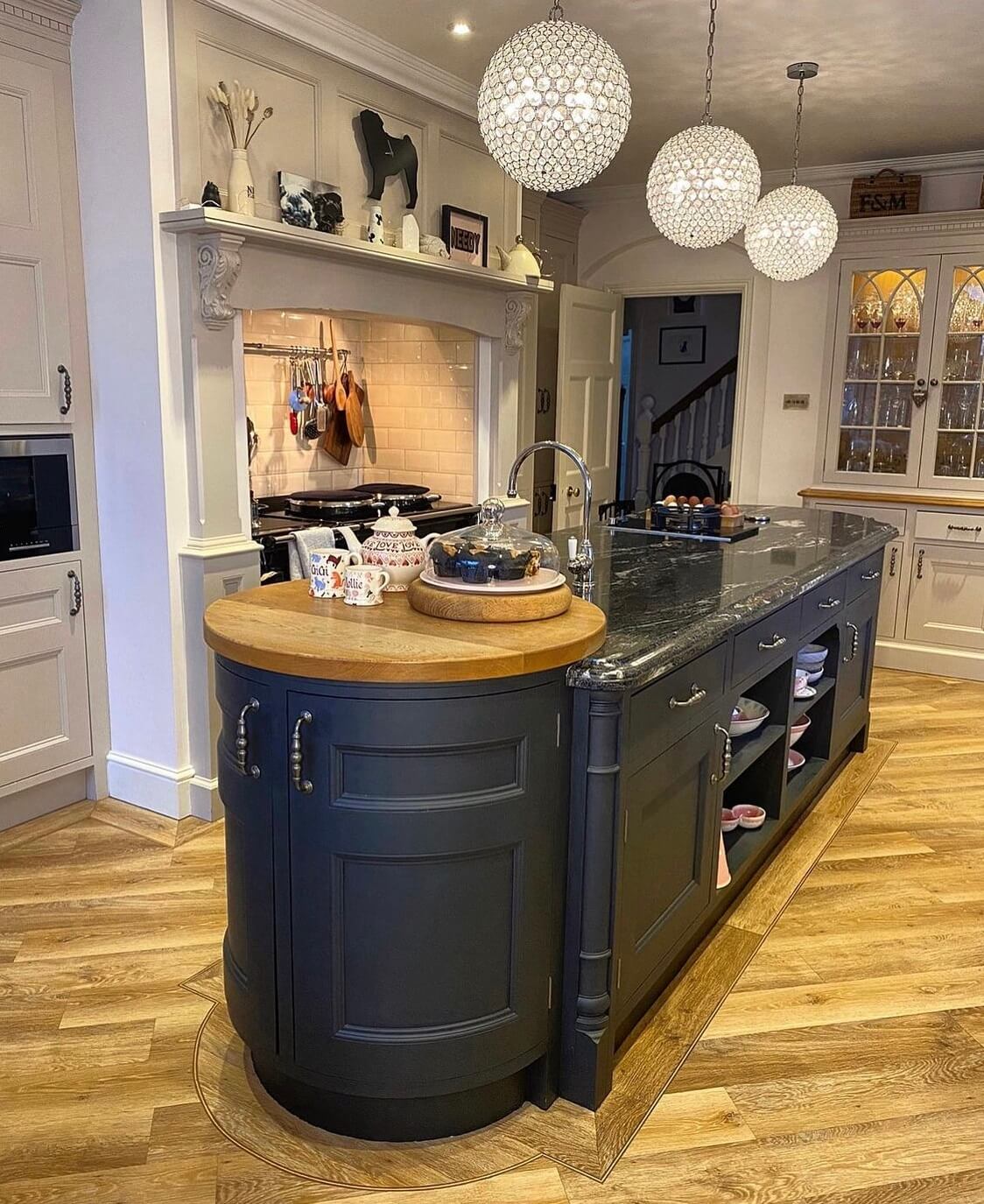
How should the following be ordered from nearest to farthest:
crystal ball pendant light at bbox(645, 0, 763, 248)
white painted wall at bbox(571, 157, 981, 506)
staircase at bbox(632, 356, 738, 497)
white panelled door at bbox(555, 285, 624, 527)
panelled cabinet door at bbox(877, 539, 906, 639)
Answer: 1. crystal ball pendant light at bbox(645, 0, 763, 248)
2. panelled cabinet door at bbox(877, 539, 906, 639)
3. white panelled door at bbox(555, 285, 624, 527)
4. white painted wall at bbox(571, 157, 981, 506)
5. staircase at bbox(632, 356, 738, 497)

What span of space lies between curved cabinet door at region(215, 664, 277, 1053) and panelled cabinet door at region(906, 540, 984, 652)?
14.4 ft

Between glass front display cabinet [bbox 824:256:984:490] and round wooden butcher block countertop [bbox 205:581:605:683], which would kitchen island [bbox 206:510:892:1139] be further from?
glass front display cabinet [bbox 824:256:984:490]

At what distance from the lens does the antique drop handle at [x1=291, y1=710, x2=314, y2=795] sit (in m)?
1.74

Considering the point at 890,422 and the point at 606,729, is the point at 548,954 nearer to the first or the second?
the point at 606,729

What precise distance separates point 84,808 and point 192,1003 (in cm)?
134

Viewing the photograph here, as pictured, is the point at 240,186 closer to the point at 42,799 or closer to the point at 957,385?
the point at 42,799

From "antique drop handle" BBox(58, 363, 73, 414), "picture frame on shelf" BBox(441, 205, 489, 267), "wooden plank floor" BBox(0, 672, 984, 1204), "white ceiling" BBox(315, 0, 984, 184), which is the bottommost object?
"wooden plank floor" BBox(0, 672, 984, 1204)

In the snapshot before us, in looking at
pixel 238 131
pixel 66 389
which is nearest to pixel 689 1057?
pixel 66 389

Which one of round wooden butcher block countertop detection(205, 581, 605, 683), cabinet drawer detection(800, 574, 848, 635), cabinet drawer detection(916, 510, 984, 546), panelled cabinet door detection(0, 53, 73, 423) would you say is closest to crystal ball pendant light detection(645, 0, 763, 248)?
cabinet drawer detection(800, 574, 848, 635)

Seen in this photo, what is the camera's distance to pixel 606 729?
1.90m

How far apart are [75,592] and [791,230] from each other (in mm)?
2787

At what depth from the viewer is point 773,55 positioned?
3.80 meters

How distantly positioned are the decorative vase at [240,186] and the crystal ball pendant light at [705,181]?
4.10 feet

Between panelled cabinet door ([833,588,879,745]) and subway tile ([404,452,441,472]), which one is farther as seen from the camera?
subway tile ([404,452,441,472])
